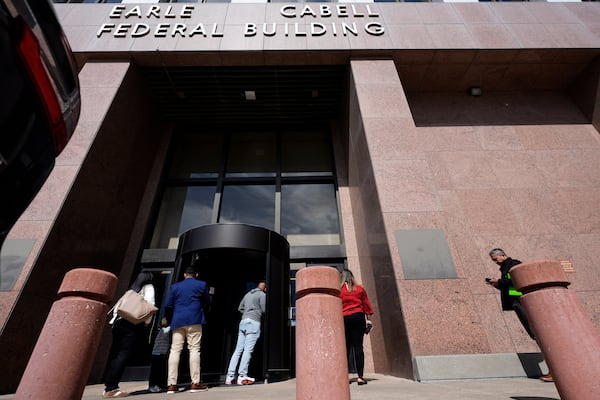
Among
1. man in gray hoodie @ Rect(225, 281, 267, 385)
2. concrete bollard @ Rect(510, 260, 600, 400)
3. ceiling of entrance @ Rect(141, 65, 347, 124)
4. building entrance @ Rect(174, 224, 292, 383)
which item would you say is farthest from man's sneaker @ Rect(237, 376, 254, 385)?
ceiling of entrance @ Rect(141, 65, 347, 124)

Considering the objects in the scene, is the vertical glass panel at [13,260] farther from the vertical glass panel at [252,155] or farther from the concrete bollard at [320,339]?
Answer: the vertical glass panel at [252,155]

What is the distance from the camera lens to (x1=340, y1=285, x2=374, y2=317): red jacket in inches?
194

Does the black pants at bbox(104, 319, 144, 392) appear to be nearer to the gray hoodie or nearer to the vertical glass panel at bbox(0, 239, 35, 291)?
the gray hoodie

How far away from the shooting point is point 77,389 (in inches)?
96.7

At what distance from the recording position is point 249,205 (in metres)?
10.0

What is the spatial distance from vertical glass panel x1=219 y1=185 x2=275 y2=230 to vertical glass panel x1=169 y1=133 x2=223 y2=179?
1.09m

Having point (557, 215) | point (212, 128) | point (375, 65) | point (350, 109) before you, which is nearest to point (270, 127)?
point (212, 128)

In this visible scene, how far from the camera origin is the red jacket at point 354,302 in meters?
4.94

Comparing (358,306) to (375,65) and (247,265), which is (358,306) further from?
(375,65)

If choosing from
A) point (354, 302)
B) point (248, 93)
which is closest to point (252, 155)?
point (248, 93)

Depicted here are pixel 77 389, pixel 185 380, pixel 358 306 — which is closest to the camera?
pixel 77 389

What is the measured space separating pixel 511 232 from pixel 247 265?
246 inches

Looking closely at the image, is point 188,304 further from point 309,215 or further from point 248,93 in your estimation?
point 248,93

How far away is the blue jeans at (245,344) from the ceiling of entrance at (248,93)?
705cm
